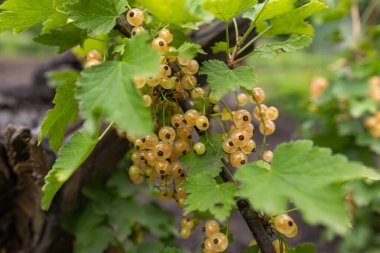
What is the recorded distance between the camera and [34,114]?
5.57 ft

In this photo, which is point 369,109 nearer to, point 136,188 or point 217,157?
point 136,188

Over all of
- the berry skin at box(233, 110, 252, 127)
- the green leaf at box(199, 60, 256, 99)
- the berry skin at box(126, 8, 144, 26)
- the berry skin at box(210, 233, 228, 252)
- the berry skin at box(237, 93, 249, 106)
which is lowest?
the berry skin at box(210, 233, 228, 252)

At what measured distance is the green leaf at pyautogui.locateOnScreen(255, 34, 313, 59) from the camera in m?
0.76

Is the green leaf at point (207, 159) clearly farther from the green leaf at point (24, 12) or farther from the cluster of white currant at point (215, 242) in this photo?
the green leaf at point (24, 12)

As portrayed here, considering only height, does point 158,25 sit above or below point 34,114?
above

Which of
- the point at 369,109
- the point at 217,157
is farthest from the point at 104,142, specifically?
the point at 369,109

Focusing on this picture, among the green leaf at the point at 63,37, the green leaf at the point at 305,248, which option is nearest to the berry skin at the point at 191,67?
the green leaf at the point at 63,37

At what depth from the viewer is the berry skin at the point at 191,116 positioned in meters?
0.75

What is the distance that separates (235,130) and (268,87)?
700 cm

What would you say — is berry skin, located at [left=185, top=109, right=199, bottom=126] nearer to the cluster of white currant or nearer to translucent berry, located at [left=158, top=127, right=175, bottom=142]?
translucent berry, located at [left=158, top=127, right=175, bottom=142]

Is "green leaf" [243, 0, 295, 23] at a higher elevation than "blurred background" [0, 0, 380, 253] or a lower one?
higher

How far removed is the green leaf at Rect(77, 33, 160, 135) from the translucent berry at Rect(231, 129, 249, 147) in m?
0.23

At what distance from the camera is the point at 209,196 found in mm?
649

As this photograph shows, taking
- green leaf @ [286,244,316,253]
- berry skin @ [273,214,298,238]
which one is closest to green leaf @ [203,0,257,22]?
berry skin @ [273,214,298,238]
